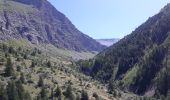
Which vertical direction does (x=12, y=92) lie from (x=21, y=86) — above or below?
below

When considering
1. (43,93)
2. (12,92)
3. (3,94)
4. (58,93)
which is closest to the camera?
(3,94)

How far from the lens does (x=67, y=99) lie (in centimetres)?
13988

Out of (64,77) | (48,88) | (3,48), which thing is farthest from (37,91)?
(3,48)

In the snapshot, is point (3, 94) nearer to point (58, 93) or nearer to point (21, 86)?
point (21, 86)

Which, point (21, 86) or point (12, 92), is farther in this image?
point (21, 86)

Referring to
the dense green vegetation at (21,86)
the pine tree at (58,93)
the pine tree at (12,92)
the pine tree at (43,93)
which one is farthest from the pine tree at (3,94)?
the pine tree at (58,93)

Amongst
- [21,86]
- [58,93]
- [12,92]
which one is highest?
[21,86]

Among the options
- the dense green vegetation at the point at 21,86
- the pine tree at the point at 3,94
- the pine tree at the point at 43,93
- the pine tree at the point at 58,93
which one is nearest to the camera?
the pine tree at the point at 3,94

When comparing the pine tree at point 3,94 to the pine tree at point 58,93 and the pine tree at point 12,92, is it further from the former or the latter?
the pine tree at point 58,93

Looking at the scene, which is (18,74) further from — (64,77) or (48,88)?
(64,77)

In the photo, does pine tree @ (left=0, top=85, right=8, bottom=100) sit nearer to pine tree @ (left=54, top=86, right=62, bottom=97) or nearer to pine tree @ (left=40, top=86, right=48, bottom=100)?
pine tree @ (left=40, top=86, right=48, bottom=100)

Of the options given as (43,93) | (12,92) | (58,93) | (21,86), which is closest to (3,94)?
(12,92)

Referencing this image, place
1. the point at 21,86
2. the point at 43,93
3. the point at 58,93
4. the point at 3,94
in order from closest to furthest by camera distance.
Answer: the point at 3,94 < the point at 21,86 < the point at 43,93 < the point at 58,93

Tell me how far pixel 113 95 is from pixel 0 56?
5357 centimetres
